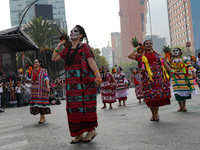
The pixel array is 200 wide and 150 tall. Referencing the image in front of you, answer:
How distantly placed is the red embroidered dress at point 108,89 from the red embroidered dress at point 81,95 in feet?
22.7

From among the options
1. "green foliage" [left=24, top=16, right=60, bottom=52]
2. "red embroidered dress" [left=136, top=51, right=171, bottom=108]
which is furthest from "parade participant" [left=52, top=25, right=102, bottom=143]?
"green foliage" [left=24, top=16, right=60, bottom=52]

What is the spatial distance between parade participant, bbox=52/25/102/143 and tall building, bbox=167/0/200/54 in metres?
86.7

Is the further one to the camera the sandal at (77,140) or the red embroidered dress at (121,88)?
the red embroidered dress at (121,88)

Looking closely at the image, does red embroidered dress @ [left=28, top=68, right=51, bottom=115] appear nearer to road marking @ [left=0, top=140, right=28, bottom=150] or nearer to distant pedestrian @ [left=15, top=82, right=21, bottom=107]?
road marking @ [left=0, top=140, right=28, bottom=150]

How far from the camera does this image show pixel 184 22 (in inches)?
4259

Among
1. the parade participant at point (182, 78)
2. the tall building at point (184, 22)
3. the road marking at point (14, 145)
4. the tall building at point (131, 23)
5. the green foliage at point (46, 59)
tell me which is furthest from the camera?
the tall building at point (131, 23)

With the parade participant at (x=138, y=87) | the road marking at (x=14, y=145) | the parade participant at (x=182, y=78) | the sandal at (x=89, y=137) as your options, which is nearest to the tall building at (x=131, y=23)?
the parade participant at (x=138, y=87)

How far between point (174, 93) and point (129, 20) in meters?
179

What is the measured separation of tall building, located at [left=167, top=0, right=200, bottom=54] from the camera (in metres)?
101

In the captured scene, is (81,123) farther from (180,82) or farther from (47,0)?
(47,0)

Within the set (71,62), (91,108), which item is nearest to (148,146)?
(91,108)

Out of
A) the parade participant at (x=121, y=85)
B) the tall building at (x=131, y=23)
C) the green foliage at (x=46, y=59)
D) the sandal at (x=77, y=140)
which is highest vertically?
the tall building at (x=131, y=23)

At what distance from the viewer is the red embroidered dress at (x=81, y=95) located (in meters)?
4.35

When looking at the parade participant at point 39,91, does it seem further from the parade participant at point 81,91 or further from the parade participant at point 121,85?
the parade participant at point 121,85
